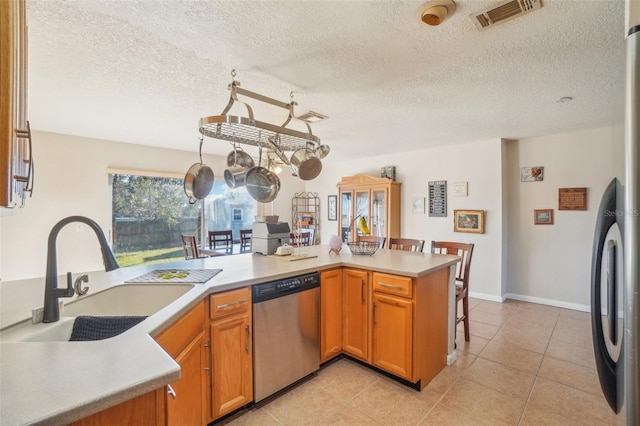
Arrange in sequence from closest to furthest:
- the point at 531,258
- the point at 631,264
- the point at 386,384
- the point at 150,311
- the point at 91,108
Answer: the point at 631,264, the point at 150,311, the point at 386,384, the point at 91,108, the point at 531,258

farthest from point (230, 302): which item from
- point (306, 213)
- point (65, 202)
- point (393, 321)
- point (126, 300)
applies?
point (306, 213)

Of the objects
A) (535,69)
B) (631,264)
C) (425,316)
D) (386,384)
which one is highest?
(535,69)

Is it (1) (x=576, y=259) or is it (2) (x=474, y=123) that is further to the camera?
(1) (x=576, y=259)

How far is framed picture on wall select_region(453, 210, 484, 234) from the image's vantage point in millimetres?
4223

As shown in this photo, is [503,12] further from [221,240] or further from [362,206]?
[221,240]

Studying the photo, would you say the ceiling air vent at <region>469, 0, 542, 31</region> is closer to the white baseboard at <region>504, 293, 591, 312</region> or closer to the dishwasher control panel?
the dishwasher control panel

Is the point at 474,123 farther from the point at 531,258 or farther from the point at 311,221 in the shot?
the point at 311,221

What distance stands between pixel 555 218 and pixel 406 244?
2306 millimetres

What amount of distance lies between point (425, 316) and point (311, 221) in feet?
15.0

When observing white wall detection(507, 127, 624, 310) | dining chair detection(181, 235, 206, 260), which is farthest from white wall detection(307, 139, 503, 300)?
dining chair detection(181, 235, 206, 260)

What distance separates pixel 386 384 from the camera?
2.17 meters

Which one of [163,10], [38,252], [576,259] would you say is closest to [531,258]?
[576,259]

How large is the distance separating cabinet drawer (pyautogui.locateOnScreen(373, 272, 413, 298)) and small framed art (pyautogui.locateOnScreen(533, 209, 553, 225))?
3180 millimetres

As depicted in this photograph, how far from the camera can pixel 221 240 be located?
4859 mm
